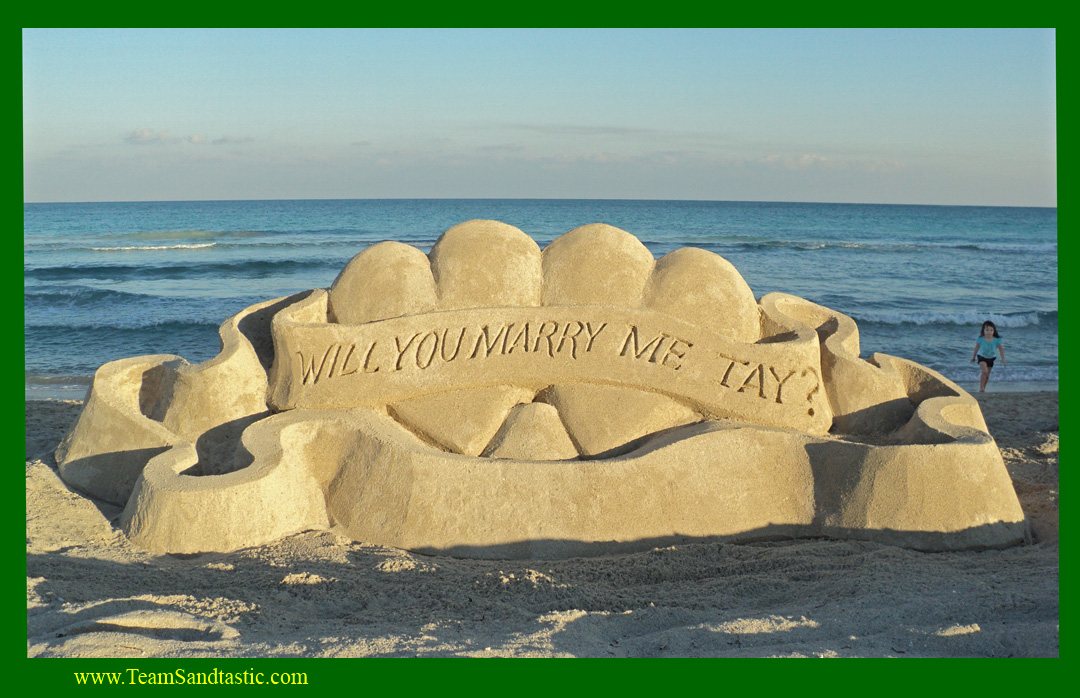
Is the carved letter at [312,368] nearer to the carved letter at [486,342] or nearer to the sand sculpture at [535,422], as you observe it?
the sand sculpture at [535,422]

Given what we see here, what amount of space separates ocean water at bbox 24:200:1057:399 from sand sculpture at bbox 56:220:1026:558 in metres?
A: 6.31

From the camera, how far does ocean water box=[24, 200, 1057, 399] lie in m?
13.8

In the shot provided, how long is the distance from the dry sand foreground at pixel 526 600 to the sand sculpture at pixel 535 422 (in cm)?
19

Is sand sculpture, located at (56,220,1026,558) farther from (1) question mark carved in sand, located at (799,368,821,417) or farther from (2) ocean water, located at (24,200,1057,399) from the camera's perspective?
(2) ocean water, located at (24,200,1057,399)

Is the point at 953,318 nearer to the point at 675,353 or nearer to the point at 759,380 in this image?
the point at 759,380

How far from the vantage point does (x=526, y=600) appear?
410 cm

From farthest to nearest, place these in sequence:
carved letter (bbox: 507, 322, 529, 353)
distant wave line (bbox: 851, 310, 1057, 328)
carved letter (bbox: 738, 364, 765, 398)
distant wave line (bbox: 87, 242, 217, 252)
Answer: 1. distant wave line (bbox: 87, 242, 217, 252)
2. distant wave line (bbox: 851, 310, 1057, 328)
3. carved letter (bbox: 507, 322, 529, 353)
4. carved letter (bbox: 738, 364, 765, 398)

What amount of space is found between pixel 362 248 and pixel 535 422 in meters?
24.4

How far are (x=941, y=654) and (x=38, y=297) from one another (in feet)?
59.8

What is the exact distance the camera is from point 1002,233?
40.1 meters

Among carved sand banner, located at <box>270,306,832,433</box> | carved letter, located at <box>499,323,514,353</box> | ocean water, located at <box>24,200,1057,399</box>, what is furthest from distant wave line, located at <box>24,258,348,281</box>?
→ carved letter, located at <box>499,323,514,353</box>

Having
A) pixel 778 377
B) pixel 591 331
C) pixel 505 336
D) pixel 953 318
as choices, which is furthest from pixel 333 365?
pixel 953 318

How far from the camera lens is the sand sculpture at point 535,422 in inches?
189

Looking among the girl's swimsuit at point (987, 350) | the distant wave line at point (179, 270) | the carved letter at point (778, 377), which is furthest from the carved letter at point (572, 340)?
the distant wave line at point (179, 270)
